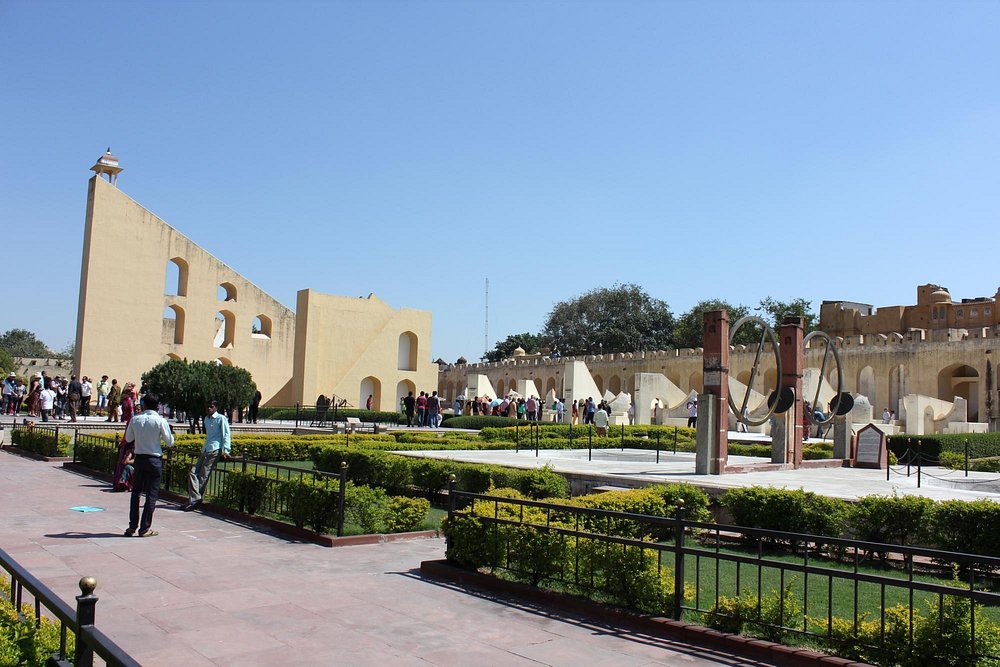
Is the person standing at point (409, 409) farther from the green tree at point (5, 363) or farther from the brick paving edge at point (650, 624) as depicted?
the green tree at point (5, 363)

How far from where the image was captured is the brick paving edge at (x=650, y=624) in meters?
4.05

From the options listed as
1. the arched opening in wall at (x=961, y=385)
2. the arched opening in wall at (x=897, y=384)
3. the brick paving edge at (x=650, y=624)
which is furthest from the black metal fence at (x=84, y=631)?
the arched opening in wall at (x=961, y=385)

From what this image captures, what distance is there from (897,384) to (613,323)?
28.7 meters

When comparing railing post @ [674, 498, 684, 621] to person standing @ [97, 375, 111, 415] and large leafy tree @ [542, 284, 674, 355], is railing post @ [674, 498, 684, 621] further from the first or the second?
large leafy tree @ [542, 284, 674, 355]

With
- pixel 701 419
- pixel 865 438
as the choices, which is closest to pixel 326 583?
pixel 701 419

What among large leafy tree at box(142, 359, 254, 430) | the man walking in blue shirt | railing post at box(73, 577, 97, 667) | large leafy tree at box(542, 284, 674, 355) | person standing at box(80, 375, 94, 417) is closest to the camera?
railing post at box(73, 577, 97, 667)

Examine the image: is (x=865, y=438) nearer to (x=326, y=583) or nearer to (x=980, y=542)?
(x=980, y=542)

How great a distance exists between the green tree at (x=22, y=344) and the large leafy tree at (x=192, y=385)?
8402cm

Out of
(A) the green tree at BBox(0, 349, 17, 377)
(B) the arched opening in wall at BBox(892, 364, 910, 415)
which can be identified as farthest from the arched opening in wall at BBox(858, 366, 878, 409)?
(A) the green tree at BBox(0, 349, 17, 377)

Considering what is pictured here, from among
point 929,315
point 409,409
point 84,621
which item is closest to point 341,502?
point 84,621

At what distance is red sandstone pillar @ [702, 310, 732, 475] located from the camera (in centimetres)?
1200

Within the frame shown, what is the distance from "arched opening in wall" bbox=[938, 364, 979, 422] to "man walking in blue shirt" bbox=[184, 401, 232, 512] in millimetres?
34920

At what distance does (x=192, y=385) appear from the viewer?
16469 mm

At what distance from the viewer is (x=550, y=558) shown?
17.7 ft
